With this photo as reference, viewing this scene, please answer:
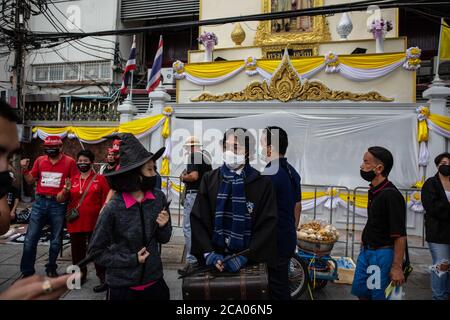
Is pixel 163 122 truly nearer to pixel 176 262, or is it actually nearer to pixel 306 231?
pixel 176 262

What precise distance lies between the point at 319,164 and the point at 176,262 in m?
4.85

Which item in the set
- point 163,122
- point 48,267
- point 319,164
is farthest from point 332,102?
point 48,267

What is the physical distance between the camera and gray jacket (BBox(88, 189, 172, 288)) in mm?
2166

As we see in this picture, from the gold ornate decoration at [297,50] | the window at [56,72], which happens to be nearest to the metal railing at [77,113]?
the window at [56,72]

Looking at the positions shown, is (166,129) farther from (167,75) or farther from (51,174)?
(167,75)

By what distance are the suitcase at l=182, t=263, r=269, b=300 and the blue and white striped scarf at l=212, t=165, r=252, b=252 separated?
242 mm

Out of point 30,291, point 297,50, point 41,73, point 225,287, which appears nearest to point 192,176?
point 225,287

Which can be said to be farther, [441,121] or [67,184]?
[441,121]

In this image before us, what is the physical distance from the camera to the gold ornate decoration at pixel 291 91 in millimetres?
8031

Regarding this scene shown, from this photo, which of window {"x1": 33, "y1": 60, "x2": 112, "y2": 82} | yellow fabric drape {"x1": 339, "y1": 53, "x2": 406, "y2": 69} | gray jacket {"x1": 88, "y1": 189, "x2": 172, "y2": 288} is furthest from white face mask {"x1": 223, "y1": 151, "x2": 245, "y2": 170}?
window {"x1": 33, "y1": 60, "x2": 112, "y2": 82}

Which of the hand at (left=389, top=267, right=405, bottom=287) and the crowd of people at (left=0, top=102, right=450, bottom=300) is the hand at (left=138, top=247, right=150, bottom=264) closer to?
the crowd of people at (left=0, top=102, right=450, bottom=300)

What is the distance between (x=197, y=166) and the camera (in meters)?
4.23

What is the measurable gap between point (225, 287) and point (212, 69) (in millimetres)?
7976
